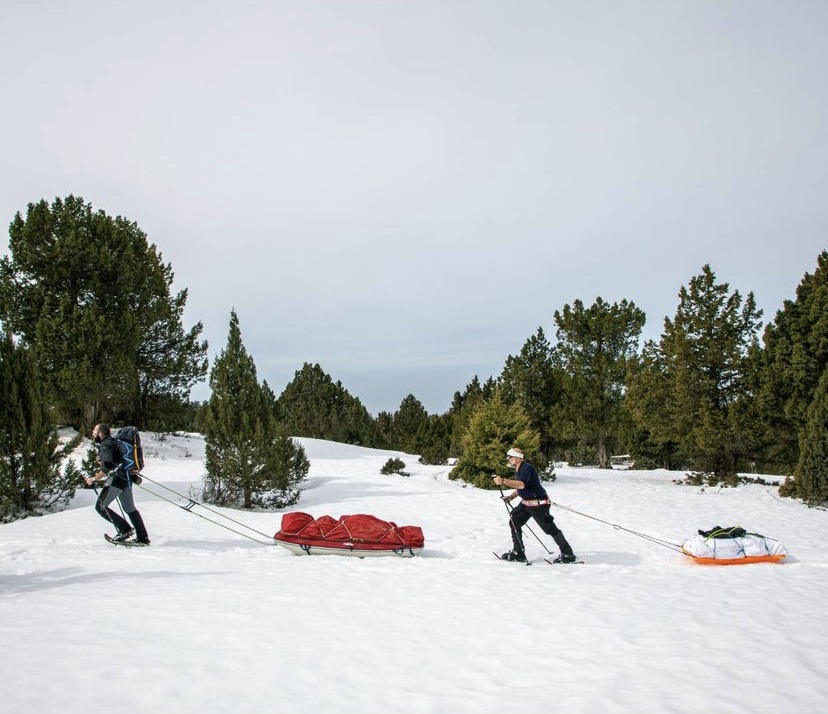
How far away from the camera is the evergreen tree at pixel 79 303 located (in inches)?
955

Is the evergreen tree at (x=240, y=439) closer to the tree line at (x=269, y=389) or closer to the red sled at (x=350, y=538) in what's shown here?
the tree line at (x=269, y=389)

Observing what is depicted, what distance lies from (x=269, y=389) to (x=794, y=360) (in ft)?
57.9

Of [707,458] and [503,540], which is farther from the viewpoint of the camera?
[707,458]

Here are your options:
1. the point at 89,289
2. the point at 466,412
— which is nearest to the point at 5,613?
the point at 89,289

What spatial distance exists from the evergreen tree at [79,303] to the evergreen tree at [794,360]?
26389mm

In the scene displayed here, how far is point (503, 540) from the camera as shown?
12133mm

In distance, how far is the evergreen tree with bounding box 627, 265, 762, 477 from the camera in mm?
23016

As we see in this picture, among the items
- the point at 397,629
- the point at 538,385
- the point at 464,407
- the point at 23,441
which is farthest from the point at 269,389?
the point at 464,407

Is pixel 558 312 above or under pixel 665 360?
above

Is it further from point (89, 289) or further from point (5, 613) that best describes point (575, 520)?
point (89, 289)

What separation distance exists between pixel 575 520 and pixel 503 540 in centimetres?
332

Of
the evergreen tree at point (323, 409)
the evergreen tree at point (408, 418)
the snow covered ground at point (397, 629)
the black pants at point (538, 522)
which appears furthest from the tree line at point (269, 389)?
the evergreen tree at point (408, 418)

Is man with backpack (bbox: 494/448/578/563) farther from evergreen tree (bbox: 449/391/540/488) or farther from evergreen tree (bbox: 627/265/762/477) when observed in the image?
evergreen tree (bbox: 627/265/762/477)

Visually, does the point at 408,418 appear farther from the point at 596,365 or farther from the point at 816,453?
the point at 816,453
